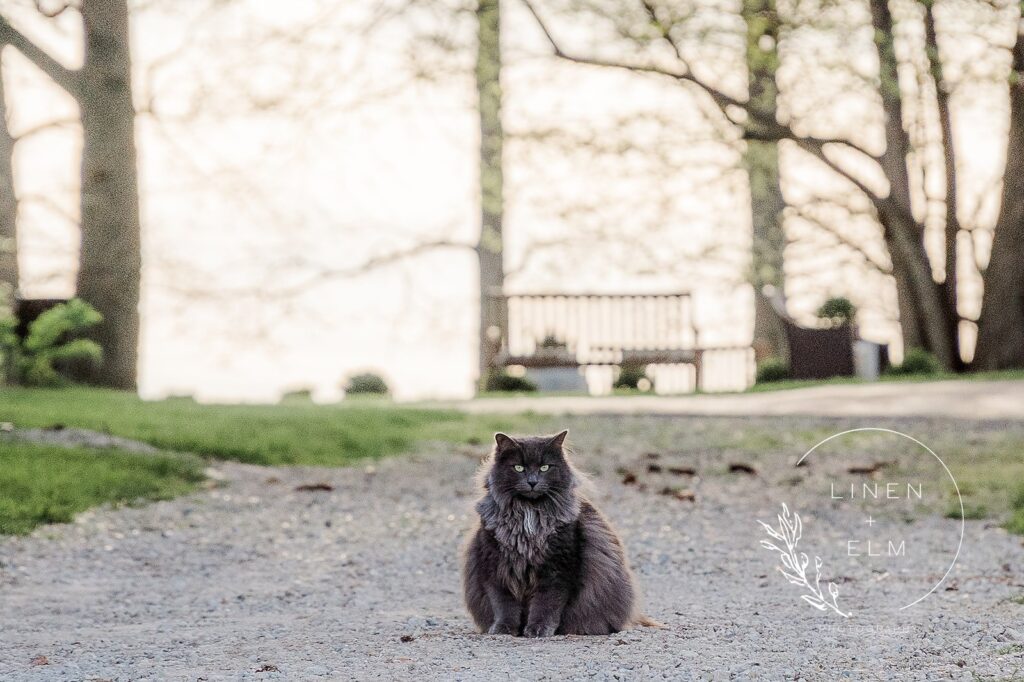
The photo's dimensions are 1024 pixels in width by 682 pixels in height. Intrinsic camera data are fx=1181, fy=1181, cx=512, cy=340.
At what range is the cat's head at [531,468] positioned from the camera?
3.85 meters

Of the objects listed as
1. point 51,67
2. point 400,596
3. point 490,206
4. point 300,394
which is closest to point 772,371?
point 490,206

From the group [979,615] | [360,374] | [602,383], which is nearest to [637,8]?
[602,383]

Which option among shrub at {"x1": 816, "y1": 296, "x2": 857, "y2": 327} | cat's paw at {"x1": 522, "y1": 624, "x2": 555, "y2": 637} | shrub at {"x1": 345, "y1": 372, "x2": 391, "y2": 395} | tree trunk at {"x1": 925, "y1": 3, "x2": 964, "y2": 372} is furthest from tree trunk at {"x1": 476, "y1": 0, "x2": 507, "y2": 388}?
cat's paw at {"x1": 522, "y1": 624, "x2": 555, "y2": 637}

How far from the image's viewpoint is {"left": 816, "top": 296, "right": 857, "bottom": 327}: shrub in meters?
17.5

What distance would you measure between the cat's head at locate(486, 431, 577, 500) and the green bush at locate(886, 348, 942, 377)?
12811 millimetres

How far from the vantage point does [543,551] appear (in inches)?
153

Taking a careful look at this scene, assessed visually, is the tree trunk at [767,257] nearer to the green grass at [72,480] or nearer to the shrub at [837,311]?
the shrub at [837,311]

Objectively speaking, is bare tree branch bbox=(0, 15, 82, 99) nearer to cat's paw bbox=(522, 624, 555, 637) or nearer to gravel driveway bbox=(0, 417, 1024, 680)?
gravel driveway bbox=(0, 417, 1024, 680)

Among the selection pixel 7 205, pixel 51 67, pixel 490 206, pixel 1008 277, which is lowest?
pixel 1008 277

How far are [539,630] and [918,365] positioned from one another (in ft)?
42.6

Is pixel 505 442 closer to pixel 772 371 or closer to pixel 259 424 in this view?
pixel 259 424

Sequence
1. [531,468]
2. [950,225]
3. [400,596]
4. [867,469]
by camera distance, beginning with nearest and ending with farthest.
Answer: [531,468] < [400,596] < [867,469] < [950,225]

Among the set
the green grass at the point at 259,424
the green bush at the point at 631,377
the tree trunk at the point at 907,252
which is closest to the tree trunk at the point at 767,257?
the green bush at the point at 631,377

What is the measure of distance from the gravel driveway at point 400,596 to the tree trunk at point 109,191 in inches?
235
